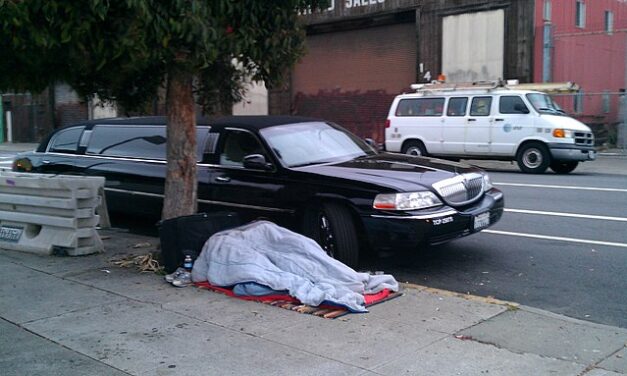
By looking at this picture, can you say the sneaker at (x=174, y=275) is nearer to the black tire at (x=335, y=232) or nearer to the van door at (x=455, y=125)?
the black tire at (x=335, y=232)

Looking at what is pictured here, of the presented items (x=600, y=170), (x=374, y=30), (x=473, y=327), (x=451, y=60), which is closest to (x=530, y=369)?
(x=473, y=327)

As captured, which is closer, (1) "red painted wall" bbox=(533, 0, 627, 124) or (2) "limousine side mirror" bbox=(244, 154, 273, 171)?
(2) "limousine side mirror" bbox=(244, 154, 273, 171)

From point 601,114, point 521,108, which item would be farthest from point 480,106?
point 601,114

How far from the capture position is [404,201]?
6.69 m

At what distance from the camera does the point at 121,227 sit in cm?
1032

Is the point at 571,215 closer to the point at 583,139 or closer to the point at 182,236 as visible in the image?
the point at 182,236

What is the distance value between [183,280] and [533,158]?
12778 mm

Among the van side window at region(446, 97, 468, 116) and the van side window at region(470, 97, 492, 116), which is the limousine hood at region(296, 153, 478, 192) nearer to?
the van side window at region(470, 97, 492, 116)

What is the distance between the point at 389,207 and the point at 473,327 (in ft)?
5.63

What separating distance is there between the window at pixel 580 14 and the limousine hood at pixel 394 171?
68.1ft

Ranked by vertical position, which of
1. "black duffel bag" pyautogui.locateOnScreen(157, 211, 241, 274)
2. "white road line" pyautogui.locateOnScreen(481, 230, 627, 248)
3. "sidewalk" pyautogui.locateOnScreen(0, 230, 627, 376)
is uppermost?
"black duffel bag" pyautogui.locateOnScreen(157, 211, 241, 274)

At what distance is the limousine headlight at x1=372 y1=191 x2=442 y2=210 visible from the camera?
21.9 ft

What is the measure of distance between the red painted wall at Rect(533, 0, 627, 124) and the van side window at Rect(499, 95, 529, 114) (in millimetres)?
5890

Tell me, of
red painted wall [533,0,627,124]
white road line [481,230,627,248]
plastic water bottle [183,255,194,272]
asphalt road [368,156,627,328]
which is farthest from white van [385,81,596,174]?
plastic water bottle [183,255,194,272]
